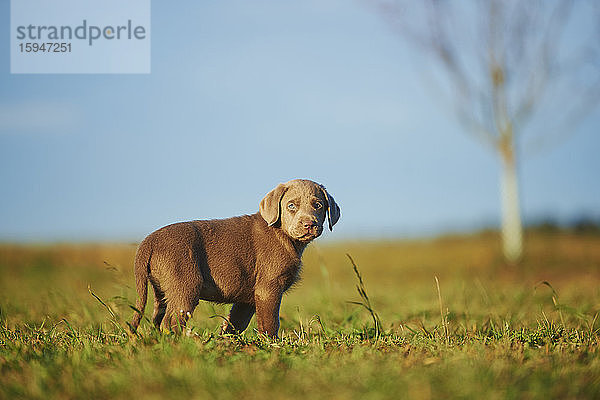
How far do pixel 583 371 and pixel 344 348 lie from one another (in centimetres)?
159

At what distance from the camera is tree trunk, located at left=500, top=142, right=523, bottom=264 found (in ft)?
51.1

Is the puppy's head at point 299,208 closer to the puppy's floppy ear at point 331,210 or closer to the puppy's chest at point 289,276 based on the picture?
the puppy's floppy ear at point 331,210

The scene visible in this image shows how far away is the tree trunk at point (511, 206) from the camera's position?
15.6 meters

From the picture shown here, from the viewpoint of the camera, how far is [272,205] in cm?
531

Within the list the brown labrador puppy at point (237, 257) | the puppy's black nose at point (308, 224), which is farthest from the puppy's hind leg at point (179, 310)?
the puppy's black nose at point (308, 224)

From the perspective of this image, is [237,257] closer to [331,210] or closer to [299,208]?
[299,208]

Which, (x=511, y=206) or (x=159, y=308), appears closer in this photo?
(x=159, y=308)

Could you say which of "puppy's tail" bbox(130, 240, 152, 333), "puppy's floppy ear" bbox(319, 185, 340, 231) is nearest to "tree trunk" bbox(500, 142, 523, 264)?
"puppy's floppy ear" bbox(319, 185, 340, 231)

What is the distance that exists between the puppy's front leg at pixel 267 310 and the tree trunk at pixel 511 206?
11.7 m

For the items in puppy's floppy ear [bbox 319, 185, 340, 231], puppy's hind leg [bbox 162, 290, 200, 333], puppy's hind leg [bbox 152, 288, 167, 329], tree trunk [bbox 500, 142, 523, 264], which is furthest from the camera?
tree trunk [bbox 500, 142, 523, 264]

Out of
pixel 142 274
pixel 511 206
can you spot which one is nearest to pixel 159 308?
pixel 142 274

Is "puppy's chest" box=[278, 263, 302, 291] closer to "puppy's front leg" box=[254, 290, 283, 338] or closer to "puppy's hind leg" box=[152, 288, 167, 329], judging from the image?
"puppy's front leg" box=[254, 290, 283, 338]

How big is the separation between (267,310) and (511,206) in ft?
39.1

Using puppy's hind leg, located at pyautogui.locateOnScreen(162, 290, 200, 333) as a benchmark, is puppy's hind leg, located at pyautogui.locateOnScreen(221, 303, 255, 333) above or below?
below
